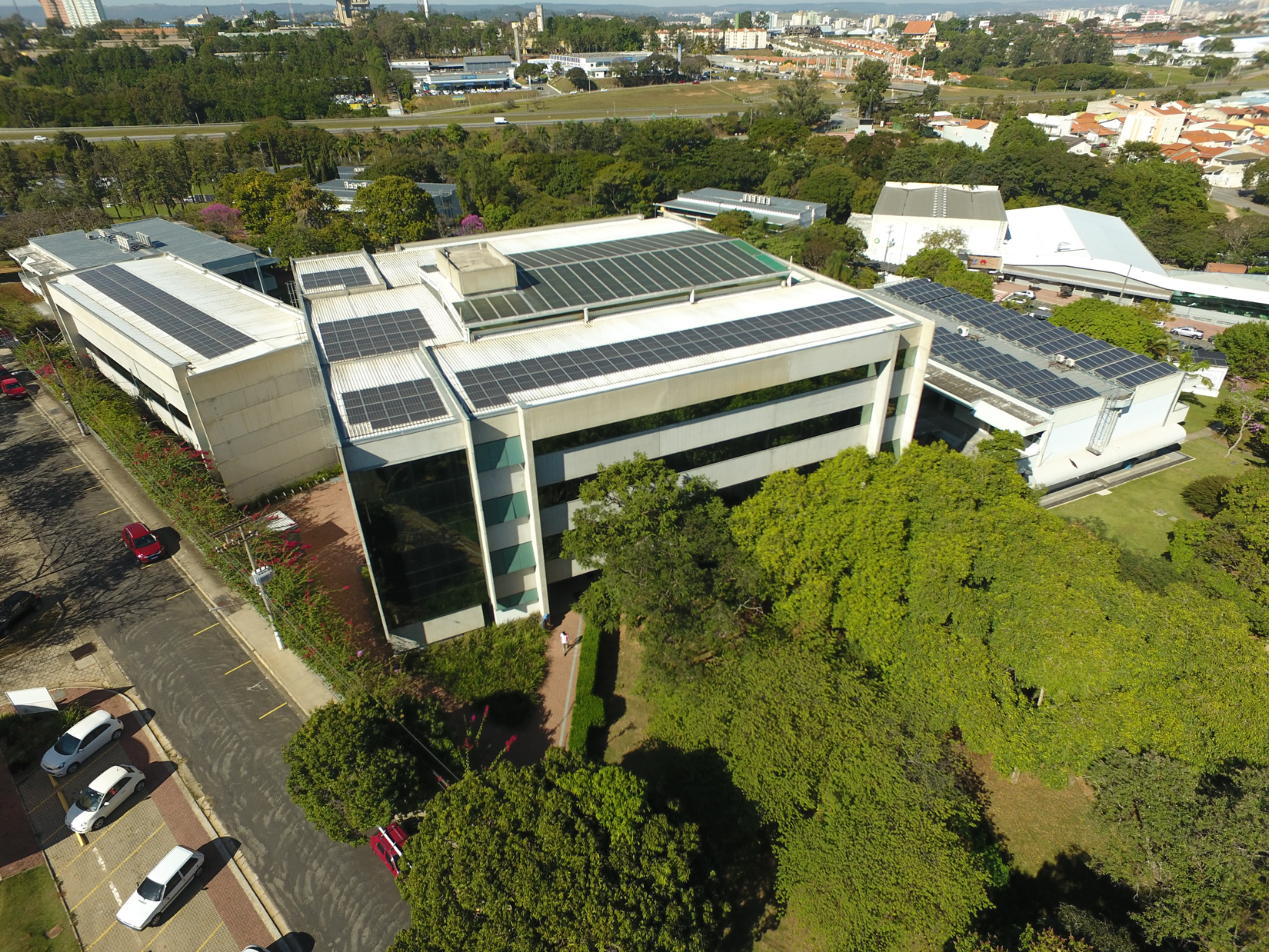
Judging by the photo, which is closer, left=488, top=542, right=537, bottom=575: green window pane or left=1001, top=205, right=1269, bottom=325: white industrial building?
left=488, top=542, right=537, bottom=575: green window pane

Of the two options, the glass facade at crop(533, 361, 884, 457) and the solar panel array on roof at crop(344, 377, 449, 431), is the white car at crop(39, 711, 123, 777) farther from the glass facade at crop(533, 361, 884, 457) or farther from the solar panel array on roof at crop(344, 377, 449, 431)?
the glass facade at crop(533, 361, 884, 457)

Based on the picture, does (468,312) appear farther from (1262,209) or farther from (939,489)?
(1262,209)

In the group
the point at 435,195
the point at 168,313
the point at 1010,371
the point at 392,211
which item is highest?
the point at 168,313

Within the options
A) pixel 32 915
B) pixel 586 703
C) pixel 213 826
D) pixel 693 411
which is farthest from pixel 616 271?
pixel 32 915

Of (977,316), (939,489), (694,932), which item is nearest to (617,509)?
(939,489)

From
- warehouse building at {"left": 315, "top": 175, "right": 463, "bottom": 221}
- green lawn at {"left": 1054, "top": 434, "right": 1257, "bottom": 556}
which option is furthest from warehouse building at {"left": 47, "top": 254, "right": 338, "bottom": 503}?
warehouse building at {"left": 315, "top": 175, "right": 463, "bottom": 221}

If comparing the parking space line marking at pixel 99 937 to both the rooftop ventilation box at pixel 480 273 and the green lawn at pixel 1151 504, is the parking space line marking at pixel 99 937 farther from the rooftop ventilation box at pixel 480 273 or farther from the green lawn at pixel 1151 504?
the green lawn at pixel 1151 504

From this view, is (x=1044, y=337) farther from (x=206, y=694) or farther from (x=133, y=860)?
(x=133, y=860)
